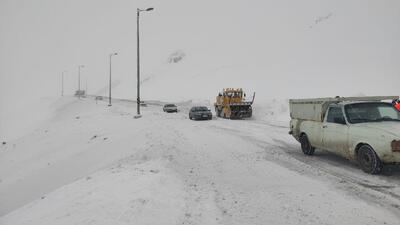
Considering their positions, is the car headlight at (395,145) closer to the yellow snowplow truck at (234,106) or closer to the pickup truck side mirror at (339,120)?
the pickup truck side mirror at (339,120)

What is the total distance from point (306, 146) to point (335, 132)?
212 cm

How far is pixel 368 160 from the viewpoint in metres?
10.3

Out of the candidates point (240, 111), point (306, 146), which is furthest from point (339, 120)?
point (240, 111)

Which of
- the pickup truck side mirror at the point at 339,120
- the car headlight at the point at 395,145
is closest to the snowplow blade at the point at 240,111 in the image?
the pickup truck side mirror at the point at 339,120

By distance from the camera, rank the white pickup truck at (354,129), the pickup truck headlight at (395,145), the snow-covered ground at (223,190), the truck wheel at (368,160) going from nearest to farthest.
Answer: the snow-covered ground at (223,190) < the pickup truck headlight at (395,145) < the white pickup truck at (354,129) < the truck wheel at (368,160)

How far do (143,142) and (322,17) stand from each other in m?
76.4

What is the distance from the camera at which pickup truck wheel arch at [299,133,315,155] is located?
1346 cm

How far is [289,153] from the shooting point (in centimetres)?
1412

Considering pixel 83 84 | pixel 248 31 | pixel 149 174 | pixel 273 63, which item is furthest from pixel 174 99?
pixel 83 84

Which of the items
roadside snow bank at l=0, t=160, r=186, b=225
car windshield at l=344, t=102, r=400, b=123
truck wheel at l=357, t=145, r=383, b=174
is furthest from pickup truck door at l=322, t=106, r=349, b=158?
roadside snow bank at l=0, t=160, r=186, b=225

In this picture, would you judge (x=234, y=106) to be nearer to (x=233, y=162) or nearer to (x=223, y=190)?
(x=233, y=162)

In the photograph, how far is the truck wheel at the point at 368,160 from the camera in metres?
9.90

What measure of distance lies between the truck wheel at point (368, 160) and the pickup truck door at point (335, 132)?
64 centimetres

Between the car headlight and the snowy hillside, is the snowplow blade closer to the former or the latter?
the snowy hillside
